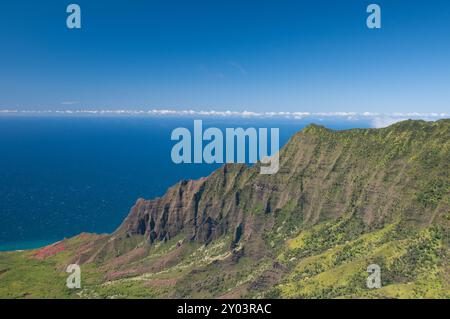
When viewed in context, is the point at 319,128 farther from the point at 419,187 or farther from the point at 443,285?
the point at 443,285

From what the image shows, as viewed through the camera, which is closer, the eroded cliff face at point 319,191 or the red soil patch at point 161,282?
the eroded cliff face at point 319,191

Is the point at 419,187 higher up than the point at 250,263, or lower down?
higher up

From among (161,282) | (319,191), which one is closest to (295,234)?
(319,191)

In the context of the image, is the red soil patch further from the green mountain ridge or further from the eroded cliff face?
the eroded cliff face

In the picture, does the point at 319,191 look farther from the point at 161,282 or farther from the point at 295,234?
the point at 161,282

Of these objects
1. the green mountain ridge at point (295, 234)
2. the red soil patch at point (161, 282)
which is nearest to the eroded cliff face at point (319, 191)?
the green mountain ridge at point (295, 234)

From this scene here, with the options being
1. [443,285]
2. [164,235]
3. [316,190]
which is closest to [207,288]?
[164,235]

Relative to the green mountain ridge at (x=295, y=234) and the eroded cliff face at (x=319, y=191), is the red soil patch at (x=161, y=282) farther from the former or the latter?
the eroded cliff face at (x=319, y=191)
